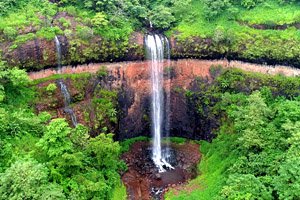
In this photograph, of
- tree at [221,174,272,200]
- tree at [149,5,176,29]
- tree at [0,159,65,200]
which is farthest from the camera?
tree at [149,5,176,29]

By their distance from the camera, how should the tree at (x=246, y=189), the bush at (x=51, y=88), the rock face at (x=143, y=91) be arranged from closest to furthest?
the tree at (x=246, y=189)
the bush at (x=51, y=88)
the rock face at (x=143, y=91)

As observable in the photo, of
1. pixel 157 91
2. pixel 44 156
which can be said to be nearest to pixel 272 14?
pixel 157 91

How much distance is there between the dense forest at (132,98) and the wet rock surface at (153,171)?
666mm

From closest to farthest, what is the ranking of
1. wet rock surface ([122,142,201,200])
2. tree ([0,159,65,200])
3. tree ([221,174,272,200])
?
1. tree ([0,159,65,200])
2. tree ([221,174,272,200])
3. wet rock surface ([122,142,201,200])

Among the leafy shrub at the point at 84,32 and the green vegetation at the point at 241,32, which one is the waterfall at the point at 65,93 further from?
the green vegetation at the point at 241,32

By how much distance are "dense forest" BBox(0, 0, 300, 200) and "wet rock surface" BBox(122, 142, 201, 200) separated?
666 millimetres

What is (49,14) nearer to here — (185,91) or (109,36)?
(109,36)

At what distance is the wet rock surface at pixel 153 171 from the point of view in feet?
87.0

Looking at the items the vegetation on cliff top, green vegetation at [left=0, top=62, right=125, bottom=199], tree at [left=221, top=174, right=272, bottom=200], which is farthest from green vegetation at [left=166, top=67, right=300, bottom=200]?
green vegetation at [left=0, top=62, right=125, bottom=199]

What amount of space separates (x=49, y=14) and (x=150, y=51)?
8321 mm

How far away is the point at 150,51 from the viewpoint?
30.4 metres

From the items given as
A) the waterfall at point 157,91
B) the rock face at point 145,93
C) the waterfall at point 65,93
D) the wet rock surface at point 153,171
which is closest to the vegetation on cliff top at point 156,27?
the waterfall at point 65,93

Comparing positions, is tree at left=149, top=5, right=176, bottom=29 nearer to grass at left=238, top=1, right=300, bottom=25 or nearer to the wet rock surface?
grass at left=238, top=1, right=300, bottom=25

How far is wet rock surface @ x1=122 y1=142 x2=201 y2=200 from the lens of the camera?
2653 cm
